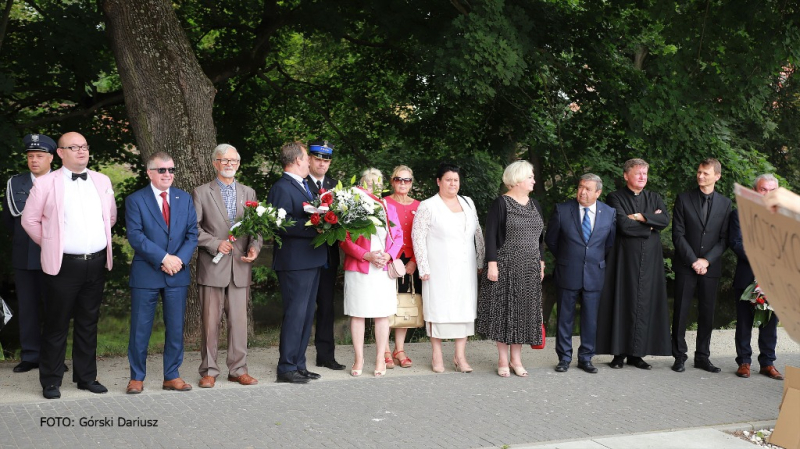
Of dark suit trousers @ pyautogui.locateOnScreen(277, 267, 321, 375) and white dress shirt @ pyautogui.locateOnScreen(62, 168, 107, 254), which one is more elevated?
white dress shirt @ pyautogui.locateOnScreen(62, 168, 107, 254)

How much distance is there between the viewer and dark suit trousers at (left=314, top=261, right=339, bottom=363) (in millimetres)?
8602

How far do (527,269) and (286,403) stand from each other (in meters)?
2.88

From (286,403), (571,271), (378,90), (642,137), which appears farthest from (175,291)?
(378,90)

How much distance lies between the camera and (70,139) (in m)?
7.11

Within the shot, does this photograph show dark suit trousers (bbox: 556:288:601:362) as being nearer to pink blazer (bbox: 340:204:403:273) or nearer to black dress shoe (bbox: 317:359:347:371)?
pink blazer (bbox: 340:204:403:273)

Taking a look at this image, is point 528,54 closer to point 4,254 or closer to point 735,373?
point 735,373

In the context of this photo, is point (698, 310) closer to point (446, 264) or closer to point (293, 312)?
point (446, 264)

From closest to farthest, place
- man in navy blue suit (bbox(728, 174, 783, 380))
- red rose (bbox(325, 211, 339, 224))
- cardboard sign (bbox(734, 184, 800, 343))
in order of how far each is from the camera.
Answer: cardboard sign (bbox(734, 184, 800, 343)), red rose (bbox(325, 211, 339, 224)), man in navy blue suit (bbox(728, 174, 783, 380))

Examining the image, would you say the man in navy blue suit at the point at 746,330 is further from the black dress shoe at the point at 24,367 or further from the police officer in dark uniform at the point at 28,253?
the black dress shoe at the point at 24,367

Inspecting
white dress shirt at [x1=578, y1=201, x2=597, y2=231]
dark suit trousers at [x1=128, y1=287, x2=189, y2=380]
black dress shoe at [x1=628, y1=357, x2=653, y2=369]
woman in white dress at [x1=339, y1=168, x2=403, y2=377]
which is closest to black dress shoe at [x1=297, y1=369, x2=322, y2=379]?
woman in white dress at [x1=339, y1=168, x2=403, y2=377]

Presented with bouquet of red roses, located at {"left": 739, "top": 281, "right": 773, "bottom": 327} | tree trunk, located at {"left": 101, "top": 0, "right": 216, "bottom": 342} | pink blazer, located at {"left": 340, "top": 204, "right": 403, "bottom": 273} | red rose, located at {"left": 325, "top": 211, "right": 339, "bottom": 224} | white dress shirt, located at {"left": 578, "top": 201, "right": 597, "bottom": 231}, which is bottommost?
bouquet of red roses, located at {"left": 739, "top": 281, "right": 773, "bottom": 327}

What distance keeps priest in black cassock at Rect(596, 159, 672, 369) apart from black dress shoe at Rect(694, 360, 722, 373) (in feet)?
1.35

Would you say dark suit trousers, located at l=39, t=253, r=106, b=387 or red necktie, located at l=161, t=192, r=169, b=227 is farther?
red necktie, located at l=161, t=192, r=169, b=227

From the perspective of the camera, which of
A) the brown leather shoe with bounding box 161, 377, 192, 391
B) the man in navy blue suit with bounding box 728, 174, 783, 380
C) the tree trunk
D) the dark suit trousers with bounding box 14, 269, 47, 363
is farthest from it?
the tree trunk
